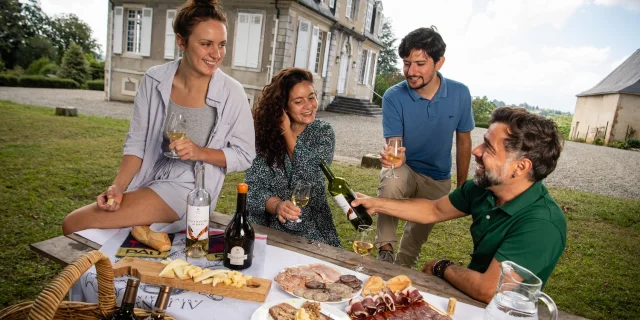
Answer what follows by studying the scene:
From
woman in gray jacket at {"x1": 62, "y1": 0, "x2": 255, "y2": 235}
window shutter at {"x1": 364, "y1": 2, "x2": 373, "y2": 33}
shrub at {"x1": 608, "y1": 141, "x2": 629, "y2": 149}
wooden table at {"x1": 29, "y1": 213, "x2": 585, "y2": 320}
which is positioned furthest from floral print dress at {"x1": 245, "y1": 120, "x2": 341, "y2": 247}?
shrub at {"x1": 608, "y1": 141, "x2": 629, "y2": 149}

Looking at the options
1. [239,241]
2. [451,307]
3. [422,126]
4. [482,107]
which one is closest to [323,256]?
[239,241]

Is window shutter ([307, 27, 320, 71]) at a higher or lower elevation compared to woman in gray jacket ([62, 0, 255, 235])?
higher

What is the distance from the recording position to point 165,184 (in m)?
2.85

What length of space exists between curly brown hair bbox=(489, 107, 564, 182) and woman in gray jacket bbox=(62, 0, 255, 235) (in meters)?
1.82

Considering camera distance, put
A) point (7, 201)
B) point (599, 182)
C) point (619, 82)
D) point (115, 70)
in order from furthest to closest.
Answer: point (619, 82) → point (115, 70) → point (599, 182) → point (7, 201)

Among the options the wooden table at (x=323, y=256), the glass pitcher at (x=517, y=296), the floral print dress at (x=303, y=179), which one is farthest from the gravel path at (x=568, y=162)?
the glass pitcher at (x=517, y=296)

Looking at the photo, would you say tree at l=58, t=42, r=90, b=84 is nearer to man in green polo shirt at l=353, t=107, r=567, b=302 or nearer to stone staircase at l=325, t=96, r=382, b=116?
stone staircase at l=325, t=96, r=382, b=116

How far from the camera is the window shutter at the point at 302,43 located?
17.7 meters

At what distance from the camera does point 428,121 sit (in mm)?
3924

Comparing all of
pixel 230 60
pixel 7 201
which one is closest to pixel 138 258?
pixel 7 201

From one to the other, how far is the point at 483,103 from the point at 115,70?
2404 centimetres

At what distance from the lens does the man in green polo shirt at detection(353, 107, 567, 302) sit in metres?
2.02

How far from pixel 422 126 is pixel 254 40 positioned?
14393 millimetres

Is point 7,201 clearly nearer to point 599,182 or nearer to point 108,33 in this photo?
point 599,182
